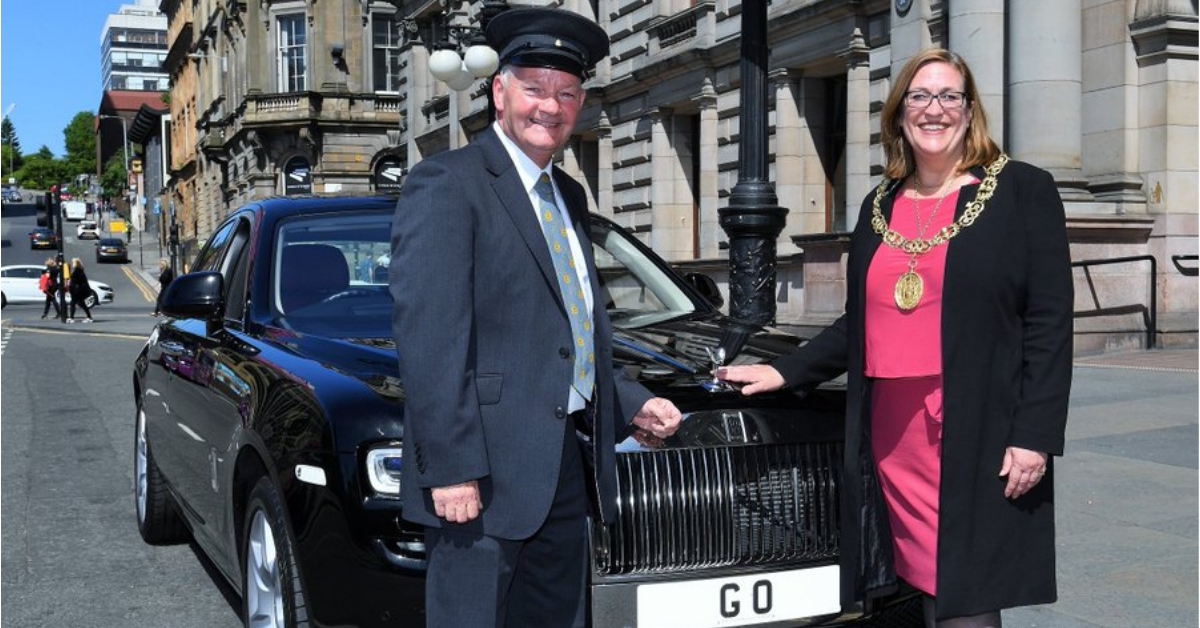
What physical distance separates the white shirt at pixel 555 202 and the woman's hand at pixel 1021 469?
99cm

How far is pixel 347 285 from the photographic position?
16.1ft

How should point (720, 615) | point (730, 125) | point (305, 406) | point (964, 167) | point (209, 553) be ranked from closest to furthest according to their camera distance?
point (964, 167) < point (720, 615) < point (305, 406) < point (209, 553) < point (730, 125)

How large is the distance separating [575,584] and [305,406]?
1095 mm

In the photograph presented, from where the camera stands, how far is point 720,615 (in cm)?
347

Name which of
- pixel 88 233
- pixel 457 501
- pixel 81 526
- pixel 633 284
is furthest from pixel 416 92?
pixel 88 233

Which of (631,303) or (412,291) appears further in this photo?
(631,303)

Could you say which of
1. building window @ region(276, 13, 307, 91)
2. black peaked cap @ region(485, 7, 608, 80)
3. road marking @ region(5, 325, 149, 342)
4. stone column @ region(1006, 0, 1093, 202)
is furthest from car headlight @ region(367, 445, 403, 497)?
building window @ region(276, 13, 307, 91)

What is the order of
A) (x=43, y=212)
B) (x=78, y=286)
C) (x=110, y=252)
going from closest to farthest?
(x=78, y=286)
(x=43, y=212)
(x=110, y=252)

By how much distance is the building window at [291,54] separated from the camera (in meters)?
56.1

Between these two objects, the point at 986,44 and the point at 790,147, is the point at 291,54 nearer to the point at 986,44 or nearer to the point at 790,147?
the point at 790,147

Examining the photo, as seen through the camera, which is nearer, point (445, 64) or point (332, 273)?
point (332, 273)

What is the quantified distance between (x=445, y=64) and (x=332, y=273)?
37.6ft

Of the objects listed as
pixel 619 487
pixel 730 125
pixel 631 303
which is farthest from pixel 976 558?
pixel 730 125

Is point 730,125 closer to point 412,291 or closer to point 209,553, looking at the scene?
point 209,553
